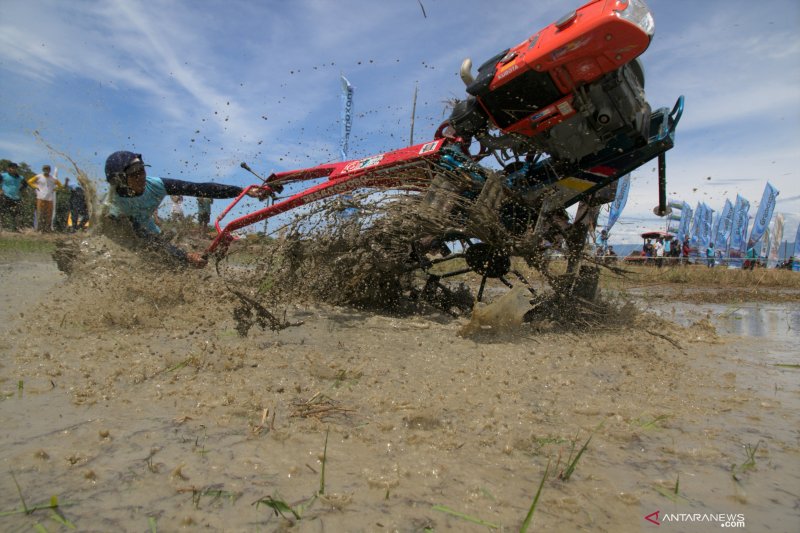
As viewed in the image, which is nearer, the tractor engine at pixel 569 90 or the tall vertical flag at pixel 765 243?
the tractor engine at pixel 569 90

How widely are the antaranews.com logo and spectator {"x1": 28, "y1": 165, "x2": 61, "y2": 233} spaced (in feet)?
47.5

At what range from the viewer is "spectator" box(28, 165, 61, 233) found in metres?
12.0

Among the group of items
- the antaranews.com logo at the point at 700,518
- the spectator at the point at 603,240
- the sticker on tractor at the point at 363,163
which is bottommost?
the antaranews.com logo at the point at 700,518

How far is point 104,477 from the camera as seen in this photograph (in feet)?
4.48

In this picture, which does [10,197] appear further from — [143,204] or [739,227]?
[739,227]

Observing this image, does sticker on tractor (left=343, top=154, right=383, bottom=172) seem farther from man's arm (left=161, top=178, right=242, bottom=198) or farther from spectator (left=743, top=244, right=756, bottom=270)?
spectator (left=743, top=244, right=756, bottom=270)

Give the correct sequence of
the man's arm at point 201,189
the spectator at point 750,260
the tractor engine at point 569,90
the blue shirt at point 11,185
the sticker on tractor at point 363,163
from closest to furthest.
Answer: the tractor engine at point 569,90
the sticker on tractor at point 363,163
the man's arm at point 201,189
the blue shirt at point 11,185
the spectator at point 750,260

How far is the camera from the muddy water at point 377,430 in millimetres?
1285

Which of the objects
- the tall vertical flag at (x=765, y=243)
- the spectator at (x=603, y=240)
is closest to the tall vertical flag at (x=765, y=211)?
the tall vertical flag at (x=765, y=243)

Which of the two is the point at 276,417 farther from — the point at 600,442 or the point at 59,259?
the point at 59,259

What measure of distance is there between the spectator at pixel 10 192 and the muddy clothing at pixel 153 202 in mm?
8127

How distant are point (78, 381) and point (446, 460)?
1737 mm

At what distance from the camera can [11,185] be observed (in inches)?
436

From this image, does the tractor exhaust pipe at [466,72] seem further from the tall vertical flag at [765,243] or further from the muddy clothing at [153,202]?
the tall vertical flag at [765,243]
